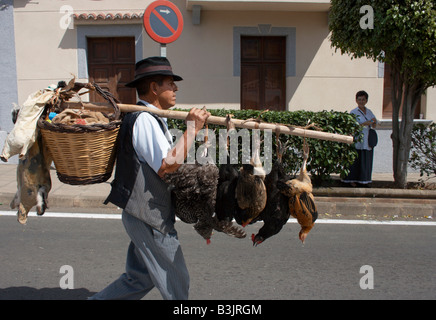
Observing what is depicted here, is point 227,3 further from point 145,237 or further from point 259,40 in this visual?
point 145,237

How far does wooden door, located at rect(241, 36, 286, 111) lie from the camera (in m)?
9.66

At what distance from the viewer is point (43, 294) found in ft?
11.2

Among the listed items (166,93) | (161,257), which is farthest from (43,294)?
(166,93)

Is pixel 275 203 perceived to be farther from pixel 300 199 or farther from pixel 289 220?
pixel 289 220

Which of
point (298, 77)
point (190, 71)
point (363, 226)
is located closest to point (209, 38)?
point (190, 71)

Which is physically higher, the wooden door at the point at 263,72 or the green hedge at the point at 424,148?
the wooden door at the point at 263,72

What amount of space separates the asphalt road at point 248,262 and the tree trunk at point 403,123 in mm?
1774

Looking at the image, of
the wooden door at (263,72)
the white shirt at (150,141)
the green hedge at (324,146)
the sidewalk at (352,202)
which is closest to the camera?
the white shirt at (150,141)

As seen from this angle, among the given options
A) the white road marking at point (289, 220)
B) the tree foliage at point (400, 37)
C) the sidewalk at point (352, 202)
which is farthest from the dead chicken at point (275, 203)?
the tree foliage at point (400, 37)

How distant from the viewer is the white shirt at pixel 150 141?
7.30ft

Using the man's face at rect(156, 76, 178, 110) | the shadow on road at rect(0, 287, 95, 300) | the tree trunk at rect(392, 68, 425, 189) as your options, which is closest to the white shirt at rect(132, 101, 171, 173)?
the man's face at rect(156, 76, 178, 110)

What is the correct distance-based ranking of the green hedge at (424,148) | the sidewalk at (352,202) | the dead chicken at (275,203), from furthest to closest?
the green hedge at (424,148) → the sidewalk at (352,202) → the dead chicken at (275,203)

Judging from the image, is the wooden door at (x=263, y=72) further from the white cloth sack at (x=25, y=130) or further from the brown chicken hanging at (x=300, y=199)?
the white cloth sack at (x=25, y=130)

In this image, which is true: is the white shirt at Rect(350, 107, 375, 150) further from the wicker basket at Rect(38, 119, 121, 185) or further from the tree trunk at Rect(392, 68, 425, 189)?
the wicker basket at Rect(38, 119, 121, 185)
